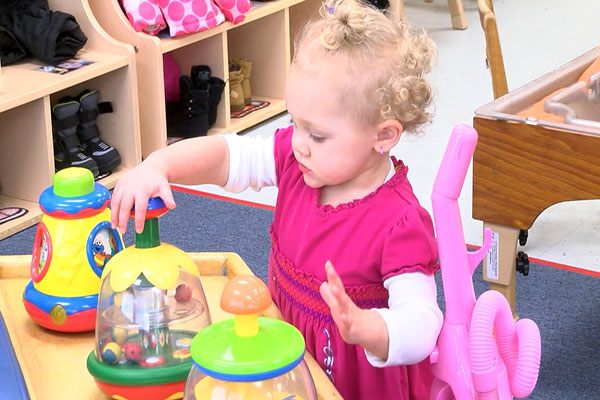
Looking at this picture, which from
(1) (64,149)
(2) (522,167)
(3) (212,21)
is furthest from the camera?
(3) (212,21)

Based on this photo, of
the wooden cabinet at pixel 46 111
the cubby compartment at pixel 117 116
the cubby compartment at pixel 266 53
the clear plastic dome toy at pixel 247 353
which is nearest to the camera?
the clear plastic dome toy at pixel 247 353

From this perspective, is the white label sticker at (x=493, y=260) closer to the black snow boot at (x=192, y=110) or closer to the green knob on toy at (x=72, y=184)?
the green knob on toy at (x=72, y=184)

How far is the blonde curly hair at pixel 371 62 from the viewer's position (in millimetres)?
987

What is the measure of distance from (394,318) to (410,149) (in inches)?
84.2

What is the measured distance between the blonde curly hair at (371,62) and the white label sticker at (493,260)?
84 centimetres

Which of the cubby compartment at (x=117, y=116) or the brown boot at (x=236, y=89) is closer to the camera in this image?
the cubby compartment at (x=117, y=116)

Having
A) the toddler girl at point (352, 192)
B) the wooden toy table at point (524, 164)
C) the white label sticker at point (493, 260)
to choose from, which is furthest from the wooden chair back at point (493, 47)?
the toddler girl at point (352, 192)

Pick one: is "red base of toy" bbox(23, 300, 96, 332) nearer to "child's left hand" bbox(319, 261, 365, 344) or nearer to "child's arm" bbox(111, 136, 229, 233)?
"child's arm" bbox(111, 136, 229, 233)

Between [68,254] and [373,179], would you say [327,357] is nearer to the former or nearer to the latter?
[373,179]

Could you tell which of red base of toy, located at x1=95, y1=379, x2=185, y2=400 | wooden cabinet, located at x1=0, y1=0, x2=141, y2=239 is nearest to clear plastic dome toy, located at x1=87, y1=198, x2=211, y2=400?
red base of toy, located at x1=95, y1=379, x2=185, y2=400

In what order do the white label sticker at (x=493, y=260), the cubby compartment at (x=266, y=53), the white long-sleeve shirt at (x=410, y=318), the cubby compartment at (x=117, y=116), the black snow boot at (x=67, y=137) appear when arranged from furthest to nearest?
the cubby compartment at (x=266, y=53), the cubby compartment at (x=117, y=116), the black snow boot at (x=67, y=137), the white label sticker at (x=493, y=260), the white long-sleeve shirt at (x=410, y=318)

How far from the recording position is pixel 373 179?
1070mm

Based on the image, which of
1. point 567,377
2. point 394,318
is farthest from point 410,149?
point 394,318

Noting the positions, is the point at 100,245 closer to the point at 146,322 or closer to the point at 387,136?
the point at 146,322
